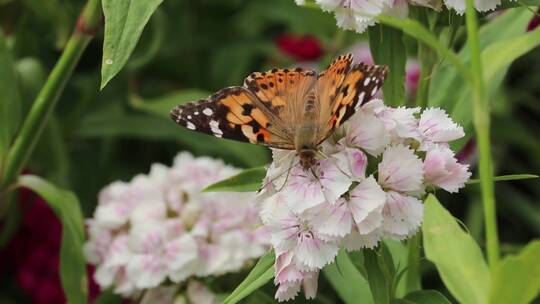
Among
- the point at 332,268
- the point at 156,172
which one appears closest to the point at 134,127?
the point at 156,172

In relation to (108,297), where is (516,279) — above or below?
above

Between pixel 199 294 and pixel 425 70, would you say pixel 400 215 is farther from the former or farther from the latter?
pixel 199 294

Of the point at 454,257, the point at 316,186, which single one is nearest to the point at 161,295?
the point at 316,186

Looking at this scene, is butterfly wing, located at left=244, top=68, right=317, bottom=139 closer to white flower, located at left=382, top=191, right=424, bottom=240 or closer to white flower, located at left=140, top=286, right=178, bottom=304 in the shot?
white flower, located at left=382, top=191, right=424, bottom=240

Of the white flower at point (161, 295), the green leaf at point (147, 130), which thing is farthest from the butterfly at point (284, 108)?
the green leaf at point (147, 130)

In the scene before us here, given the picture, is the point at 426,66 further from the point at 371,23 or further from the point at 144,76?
the point at 144,76
